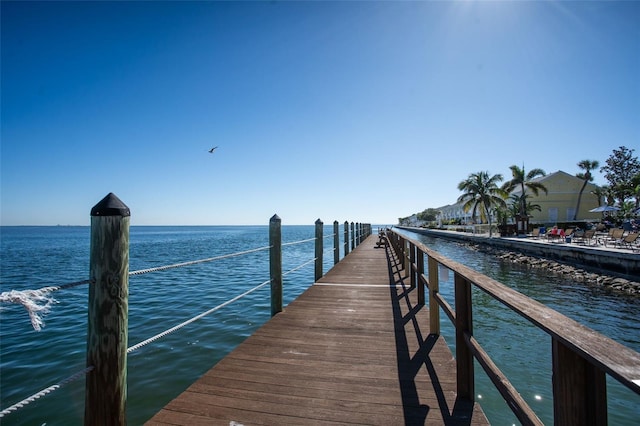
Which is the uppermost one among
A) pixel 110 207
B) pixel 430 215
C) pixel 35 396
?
pixel 430 215

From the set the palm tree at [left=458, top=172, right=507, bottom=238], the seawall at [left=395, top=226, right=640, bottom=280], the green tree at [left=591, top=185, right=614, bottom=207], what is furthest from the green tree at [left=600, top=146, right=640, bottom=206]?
the seawall at [left=395, top=226, right=640, bottom=280]

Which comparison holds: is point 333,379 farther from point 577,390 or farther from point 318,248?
point 318,248

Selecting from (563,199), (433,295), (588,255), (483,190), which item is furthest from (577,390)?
(563,199)

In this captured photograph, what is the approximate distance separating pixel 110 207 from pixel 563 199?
1736 inches

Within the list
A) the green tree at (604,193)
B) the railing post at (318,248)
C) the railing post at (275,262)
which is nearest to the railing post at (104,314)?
the railing post at (275,262)

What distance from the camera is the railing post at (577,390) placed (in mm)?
936

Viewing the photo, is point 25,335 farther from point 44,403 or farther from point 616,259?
point 616,259

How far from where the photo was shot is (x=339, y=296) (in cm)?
512

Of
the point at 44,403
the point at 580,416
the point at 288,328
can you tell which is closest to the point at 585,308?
the point at 288,328

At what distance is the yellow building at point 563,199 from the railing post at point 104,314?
41567 millimetres

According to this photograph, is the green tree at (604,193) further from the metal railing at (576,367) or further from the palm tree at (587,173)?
the metal railing at (576,367)

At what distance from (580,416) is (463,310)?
112cm

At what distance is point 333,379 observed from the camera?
2398 millimetres

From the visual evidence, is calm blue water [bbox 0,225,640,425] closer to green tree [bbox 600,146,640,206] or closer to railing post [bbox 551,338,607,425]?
railing post [bbox 551,338,607,425]
